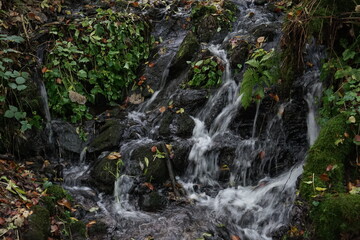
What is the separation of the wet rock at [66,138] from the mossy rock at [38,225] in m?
2.53

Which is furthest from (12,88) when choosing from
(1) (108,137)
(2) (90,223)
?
(2) (90,223)

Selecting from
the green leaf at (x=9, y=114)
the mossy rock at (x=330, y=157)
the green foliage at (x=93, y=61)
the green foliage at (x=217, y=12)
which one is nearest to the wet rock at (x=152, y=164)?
the green foliage at (x=93, y=61)

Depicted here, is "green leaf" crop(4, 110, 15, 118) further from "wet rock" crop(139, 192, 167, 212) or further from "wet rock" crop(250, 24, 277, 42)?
"wet rock" crop(250, 24, 277, 42)

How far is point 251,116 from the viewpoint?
237 inches

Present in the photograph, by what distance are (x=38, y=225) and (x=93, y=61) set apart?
4.34m

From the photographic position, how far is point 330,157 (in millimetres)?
3758

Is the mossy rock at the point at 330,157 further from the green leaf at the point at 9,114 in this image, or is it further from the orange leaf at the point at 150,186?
the green leaf at the point at 9,114

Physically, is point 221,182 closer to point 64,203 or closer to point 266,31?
point 64,203

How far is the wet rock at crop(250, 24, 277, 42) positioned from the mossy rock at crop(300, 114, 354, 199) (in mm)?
3779

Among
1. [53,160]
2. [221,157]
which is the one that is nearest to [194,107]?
[221,157]

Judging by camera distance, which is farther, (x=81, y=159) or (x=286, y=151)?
(x=81, y=159)

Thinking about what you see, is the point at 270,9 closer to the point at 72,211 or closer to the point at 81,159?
the point at 81,159

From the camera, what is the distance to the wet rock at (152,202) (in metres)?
5.02

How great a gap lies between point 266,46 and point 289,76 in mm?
1814
